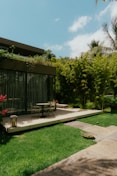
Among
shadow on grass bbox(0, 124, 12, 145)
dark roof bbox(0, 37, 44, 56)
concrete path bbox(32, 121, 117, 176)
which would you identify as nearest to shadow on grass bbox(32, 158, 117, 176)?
concrete path bbox(32, 121, 117, 176)

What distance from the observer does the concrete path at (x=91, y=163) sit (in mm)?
3932

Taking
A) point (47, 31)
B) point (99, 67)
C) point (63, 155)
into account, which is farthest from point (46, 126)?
point (47, 31)

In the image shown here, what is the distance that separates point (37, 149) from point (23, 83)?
5217mm

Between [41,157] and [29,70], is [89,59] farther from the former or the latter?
[41,157]

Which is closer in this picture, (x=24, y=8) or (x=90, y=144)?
(x=90, y=144)

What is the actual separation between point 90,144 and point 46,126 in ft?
8.14

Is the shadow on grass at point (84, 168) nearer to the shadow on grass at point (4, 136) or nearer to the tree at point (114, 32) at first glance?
the shadow on grass at point (4, 136)

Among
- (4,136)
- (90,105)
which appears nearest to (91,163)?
(4,136)

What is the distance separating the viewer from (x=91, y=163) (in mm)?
4438

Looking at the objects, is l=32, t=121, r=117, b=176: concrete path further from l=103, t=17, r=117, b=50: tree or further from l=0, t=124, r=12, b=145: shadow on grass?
l=103, t=17, r=117, b=50: tree

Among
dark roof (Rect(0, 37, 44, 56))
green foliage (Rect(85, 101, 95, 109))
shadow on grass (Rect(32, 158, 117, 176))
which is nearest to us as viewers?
shadow on grass (Rect(32, 158, 117, 176))

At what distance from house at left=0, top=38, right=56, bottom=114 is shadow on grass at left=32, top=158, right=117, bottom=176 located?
5619 millimetres

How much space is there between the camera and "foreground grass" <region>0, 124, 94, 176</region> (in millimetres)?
4234

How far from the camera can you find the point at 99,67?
12539 millimetres
